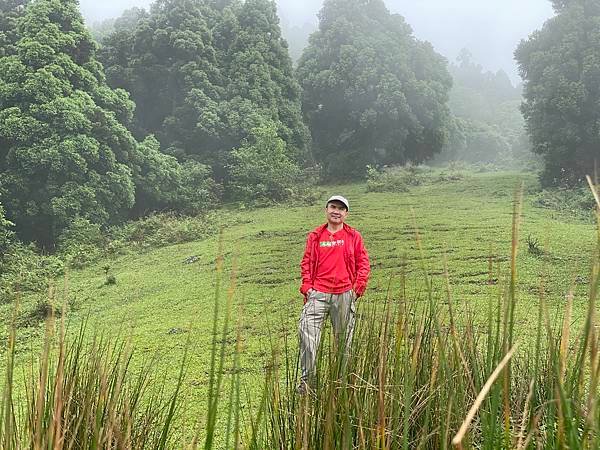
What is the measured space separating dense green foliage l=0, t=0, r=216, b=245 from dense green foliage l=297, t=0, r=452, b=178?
28.1 feet

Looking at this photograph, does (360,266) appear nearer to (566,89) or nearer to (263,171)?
(566,89)

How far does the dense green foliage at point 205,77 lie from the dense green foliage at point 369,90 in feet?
4.73

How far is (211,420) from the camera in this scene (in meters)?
0.77

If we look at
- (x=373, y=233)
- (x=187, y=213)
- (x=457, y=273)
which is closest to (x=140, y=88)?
(x=187, y=213)

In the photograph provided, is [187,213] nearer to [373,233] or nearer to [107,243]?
[107,243]

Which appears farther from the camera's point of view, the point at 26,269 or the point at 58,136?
the point at 58,136

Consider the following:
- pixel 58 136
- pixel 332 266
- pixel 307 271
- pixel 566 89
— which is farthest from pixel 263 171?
pixel 332 266

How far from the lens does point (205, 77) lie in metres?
18.5

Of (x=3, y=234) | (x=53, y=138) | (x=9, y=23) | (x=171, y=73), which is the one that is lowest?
(x=3, y=234)

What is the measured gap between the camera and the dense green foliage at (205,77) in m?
18.2

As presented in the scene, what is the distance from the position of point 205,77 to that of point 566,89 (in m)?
10.3

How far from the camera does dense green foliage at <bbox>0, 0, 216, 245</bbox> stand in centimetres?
1238

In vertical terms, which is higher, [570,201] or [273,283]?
[570,201]

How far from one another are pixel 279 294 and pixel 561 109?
10.6 meters
